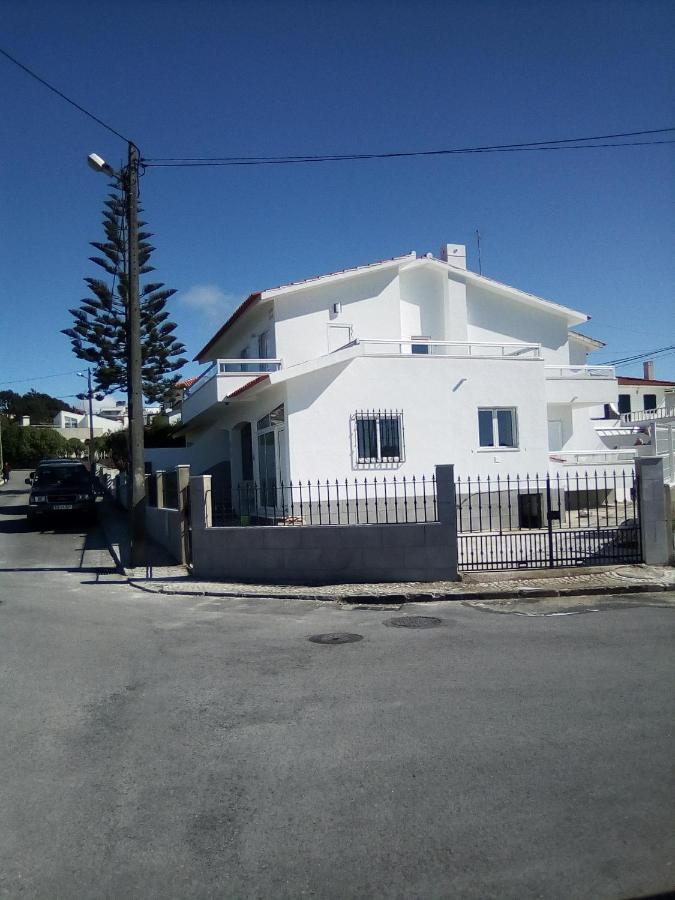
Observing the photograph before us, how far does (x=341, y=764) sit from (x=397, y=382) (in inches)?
579

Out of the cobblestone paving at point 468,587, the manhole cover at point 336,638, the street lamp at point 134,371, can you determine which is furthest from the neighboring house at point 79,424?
the manhole cover at point 336,638

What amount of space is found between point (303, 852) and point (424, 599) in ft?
25.9

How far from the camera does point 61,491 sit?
23656mm

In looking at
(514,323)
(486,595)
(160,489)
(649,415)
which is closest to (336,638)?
(486,595)

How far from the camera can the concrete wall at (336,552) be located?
12.5 meters

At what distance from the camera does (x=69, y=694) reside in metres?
6.85

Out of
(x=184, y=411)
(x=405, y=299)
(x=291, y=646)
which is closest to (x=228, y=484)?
(x=184, y=411)

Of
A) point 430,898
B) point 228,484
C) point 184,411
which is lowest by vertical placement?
point 430,898

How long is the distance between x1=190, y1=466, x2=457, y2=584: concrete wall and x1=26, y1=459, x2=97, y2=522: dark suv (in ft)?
37.5

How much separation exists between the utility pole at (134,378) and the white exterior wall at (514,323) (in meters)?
12.2

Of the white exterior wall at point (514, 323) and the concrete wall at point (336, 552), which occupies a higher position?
the white exterior wall at point (514, 323)

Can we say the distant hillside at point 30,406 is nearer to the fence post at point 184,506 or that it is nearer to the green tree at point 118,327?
the green tree at point 118,327

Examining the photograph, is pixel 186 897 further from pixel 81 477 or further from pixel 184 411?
pixel 184 411

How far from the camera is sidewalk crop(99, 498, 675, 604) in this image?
11.7 m
